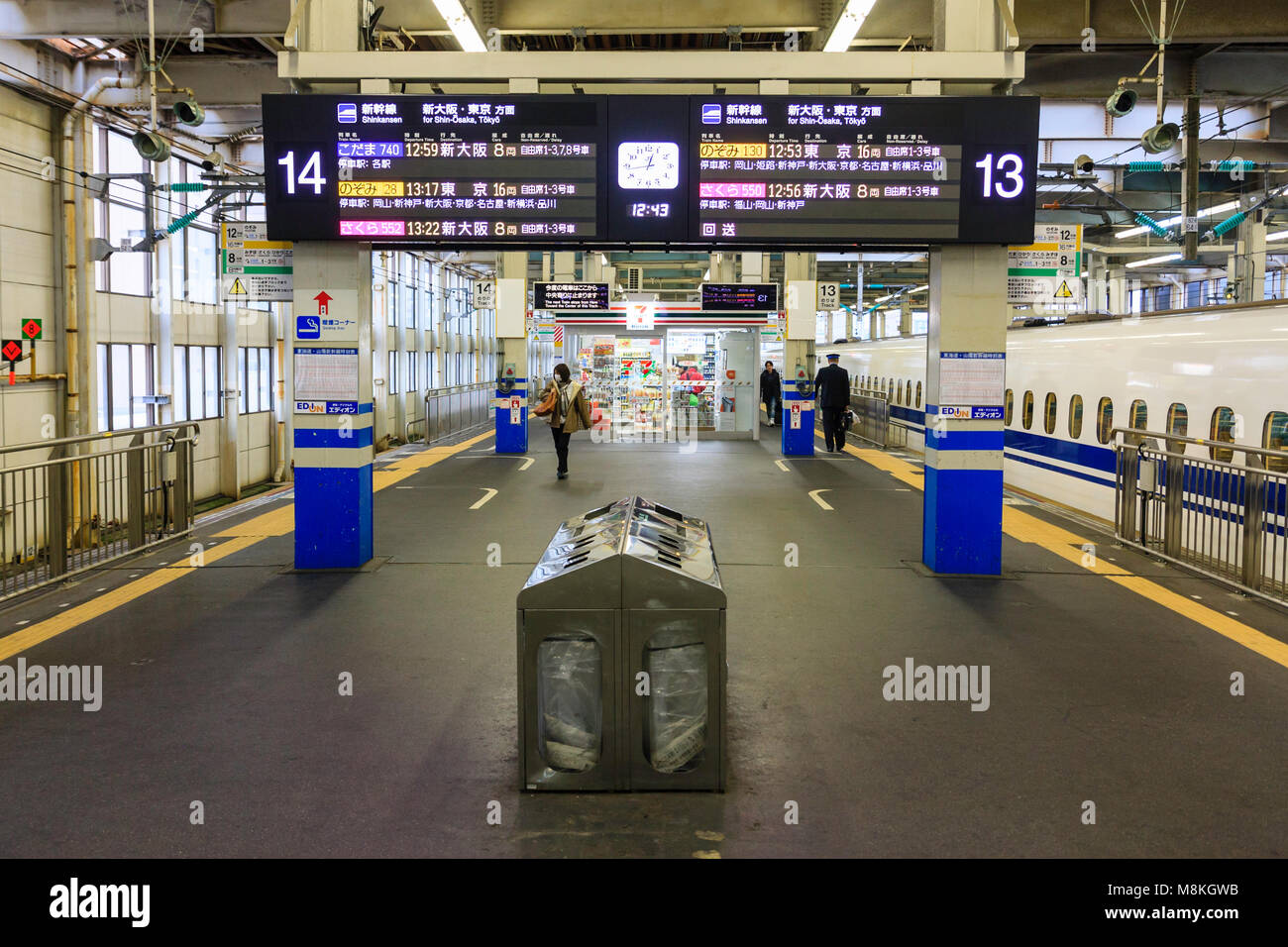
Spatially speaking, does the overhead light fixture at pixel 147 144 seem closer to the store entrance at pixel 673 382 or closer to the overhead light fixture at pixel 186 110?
the overhead light fixture at pixel 186 110

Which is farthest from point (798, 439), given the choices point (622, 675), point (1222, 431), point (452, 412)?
point (622, 675)

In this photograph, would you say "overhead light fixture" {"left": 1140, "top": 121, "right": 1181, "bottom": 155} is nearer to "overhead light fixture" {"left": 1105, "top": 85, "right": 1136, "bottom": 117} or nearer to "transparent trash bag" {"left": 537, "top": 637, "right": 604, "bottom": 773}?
"overhead light fixture" {"left": 1105, "top": 85, "right": 1136, "bottom": 117}

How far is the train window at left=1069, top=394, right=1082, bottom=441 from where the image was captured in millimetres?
13891

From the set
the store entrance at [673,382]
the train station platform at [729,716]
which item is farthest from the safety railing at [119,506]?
the store entrance at [673,382]

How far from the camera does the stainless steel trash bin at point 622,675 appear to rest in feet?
14.9

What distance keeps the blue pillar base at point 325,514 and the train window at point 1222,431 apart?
7.78 m

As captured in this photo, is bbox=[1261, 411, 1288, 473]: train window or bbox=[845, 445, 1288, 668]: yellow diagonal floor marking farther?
bbox=[1261, 411, 1288, 473]: train window

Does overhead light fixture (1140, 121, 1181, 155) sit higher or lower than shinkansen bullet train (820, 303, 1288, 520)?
higher

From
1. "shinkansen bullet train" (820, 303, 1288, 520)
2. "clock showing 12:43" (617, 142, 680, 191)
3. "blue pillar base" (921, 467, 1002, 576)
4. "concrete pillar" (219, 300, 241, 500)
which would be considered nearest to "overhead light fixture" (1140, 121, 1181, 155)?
"shinkansen bullet train" (820, 303, 1288, 520)

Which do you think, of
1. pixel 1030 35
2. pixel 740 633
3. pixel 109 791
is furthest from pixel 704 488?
pixel 109 791

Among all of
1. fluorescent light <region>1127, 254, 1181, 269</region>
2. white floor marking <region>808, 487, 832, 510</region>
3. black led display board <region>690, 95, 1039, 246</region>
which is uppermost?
fluorescent light <region>1127, 254, 1181, 269</region>

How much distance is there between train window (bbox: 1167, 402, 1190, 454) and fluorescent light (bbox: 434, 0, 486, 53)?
775cm

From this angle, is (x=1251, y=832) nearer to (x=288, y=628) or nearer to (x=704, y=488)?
(x=288, y=628)

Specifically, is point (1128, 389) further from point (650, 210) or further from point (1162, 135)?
point (650, 210)
